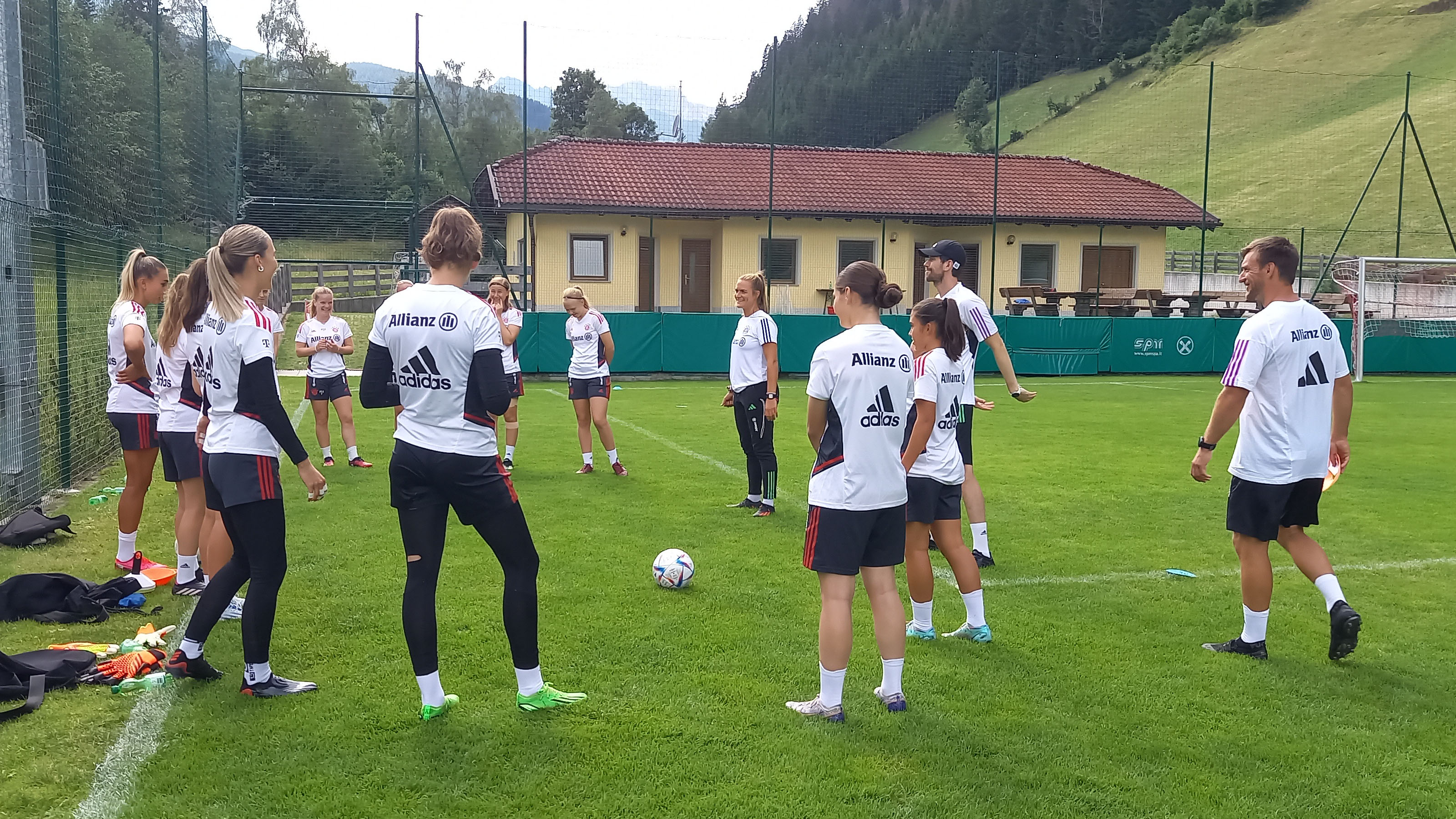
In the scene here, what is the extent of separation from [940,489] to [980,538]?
1.77m

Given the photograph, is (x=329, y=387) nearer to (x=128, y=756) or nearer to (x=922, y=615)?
(x=128, y=756)

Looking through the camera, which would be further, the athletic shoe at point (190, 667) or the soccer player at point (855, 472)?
the athletic shoe at point (190, 667)

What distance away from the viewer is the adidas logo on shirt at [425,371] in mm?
3684

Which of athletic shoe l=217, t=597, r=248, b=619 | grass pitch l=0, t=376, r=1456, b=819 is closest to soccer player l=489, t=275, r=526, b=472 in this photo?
grass pitch l=0, t=376, r=1456, b=819

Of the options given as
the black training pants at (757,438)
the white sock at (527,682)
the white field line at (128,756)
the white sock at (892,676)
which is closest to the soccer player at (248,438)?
the white field line at (128,756)

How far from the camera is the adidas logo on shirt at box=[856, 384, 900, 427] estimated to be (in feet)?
12.7

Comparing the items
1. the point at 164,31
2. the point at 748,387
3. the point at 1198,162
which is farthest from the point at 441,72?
the point at 1198,162

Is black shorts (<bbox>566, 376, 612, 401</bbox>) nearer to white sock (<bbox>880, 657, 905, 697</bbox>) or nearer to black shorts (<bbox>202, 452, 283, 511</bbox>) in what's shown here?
black shorts (<bbox>202, 452, 283, 511</bbox>)

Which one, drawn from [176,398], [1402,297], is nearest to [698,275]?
[1402,297]

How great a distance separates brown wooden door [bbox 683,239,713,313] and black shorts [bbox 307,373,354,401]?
61.1 ft

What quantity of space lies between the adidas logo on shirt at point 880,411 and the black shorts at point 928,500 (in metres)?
0.92

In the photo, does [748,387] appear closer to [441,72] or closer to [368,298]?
[441,72]

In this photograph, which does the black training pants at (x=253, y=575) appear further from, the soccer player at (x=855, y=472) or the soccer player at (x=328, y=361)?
the soccer player at (x=328, y=361)

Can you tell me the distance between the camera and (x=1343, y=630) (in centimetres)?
469
